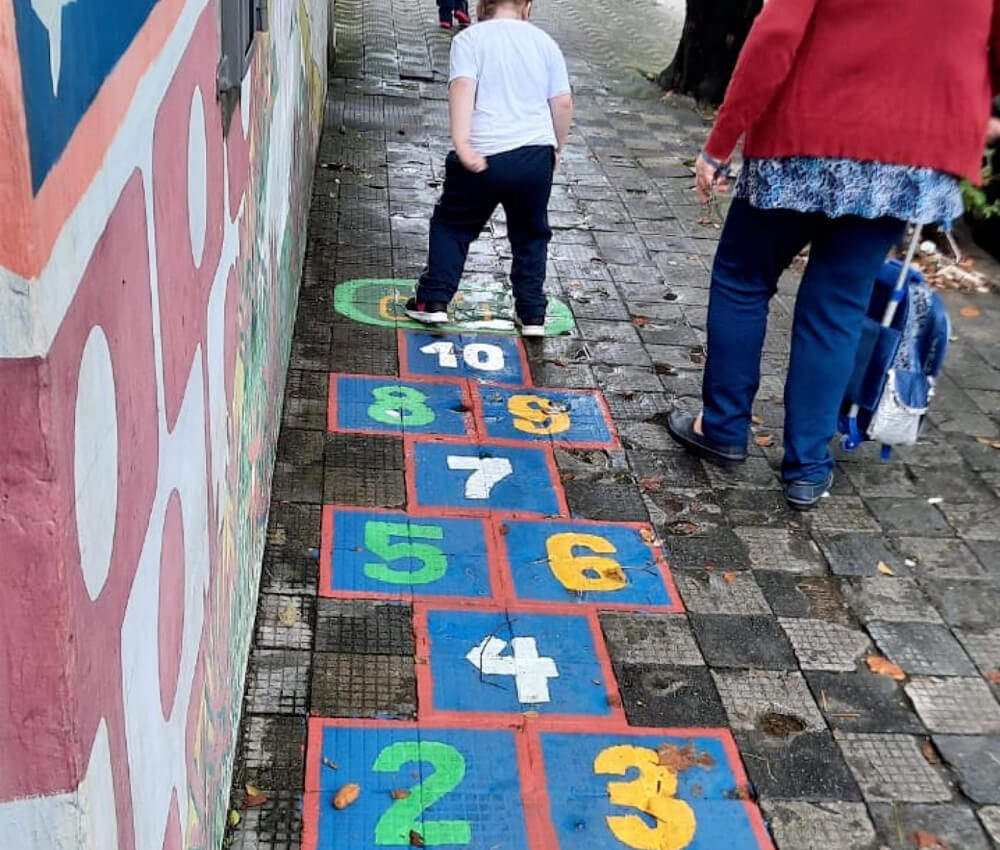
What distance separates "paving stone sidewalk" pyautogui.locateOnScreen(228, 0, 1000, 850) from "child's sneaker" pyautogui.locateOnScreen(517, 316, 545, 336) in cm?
8

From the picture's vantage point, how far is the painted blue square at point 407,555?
3621 millimetres

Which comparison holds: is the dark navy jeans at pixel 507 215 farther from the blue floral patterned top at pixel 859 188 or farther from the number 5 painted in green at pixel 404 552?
the number 5 painted in green at pixel 404 552

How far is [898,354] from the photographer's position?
14.1 feet

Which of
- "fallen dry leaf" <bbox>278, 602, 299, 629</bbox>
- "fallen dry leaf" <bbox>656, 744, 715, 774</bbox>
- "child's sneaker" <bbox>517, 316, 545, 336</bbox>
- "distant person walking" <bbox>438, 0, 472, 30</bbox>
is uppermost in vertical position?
"distant person walking" <bbox>438, 0, 472, 30</bbox>

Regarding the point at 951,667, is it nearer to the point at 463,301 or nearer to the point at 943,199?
the point at 943,199

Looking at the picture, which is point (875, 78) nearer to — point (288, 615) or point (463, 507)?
point (463, 507)

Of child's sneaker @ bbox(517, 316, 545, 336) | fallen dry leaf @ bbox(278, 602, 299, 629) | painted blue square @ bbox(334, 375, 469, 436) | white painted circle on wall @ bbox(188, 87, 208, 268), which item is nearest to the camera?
white painted circle on wall @ bbox(188, 87, 208, 268)

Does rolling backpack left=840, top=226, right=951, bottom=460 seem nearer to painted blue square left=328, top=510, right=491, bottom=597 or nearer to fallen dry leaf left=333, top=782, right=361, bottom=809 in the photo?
painted blue square left=328, top=510, right=491, bottom=597

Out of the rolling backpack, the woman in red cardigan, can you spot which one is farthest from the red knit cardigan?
the rolling backpack

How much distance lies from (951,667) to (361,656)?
1.78 metres

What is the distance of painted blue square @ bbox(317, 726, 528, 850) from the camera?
9.01 ft

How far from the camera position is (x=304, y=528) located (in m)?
3.85

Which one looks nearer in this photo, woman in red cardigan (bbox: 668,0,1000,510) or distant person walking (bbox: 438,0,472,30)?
woman in red cardigan (bbox: 668,0,1000,510)

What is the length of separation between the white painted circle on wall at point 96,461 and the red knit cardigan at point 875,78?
3003 millimetres
